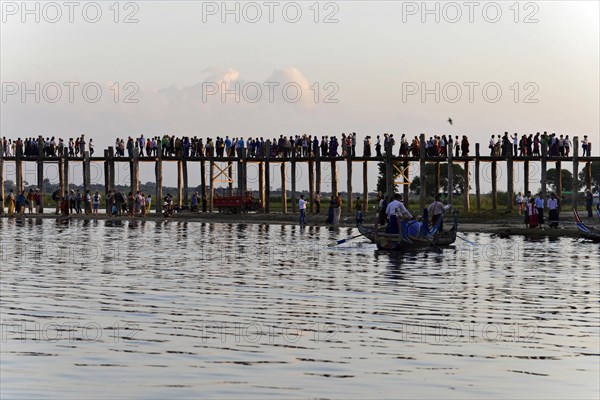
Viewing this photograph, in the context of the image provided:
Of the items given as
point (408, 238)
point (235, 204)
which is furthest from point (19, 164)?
point (408, 238)

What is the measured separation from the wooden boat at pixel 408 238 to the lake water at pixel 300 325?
0.75 meters

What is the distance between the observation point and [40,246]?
39688mm

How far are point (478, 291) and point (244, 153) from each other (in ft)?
123

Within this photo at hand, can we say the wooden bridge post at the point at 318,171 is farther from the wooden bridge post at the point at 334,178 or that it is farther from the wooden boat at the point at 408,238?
the wooden boat at the point at 408,238

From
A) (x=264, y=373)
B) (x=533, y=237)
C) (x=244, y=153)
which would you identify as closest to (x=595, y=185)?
(x=244, y=153)

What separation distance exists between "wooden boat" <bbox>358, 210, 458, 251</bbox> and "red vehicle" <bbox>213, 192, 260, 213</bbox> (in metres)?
24.7

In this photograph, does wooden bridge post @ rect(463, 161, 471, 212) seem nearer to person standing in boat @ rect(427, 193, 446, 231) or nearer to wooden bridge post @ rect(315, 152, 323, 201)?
wooden bridge post @ rect(315, 152, 323, 201)

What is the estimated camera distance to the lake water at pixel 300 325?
14180 millimetres

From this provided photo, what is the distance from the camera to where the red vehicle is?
61.8 metres

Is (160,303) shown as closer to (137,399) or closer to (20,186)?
(137,399)

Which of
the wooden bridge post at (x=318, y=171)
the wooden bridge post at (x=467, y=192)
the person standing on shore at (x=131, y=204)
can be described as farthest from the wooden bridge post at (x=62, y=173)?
the wooden bridge post at (x=467, y=192)

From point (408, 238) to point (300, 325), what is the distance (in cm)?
1681

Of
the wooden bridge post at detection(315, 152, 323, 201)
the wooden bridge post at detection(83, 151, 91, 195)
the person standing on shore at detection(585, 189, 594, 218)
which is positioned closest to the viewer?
the person standing on shore at detection(585, 189, 594, 218)

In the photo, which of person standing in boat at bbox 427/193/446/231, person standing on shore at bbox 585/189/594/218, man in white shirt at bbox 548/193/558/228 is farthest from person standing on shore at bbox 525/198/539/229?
person standing in boat at bbox 427/193/446/231
